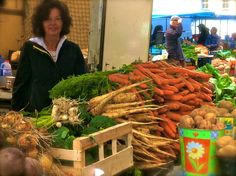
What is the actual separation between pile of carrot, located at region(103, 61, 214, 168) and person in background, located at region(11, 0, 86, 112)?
879mm

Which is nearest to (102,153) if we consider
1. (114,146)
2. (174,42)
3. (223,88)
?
(114,146)

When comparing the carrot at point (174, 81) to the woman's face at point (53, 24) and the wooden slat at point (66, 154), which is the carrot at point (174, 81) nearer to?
the woman's face at point (53, 24)

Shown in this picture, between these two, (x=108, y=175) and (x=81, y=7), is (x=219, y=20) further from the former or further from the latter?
(x=108, y=175)

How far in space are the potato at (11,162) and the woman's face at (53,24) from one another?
2.23 meters

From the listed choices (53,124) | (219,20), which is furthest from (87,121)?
(219,20)

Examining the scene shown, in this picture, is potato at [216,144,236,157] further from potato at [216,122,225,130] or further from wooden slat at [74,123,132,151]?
wooden slat at [74,123,132,151]

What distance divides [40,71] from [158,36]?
7.75 metres

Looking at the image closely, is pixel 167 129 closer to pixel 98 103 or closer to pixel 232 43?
pixel 98 103

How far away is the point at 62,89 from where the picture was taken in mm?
3020

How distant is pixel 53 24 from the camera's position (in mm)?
4000

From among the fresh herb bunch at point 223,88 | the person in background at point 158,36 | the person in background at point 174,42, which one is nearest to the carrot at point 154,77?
the fresh herb bunch at point 223,88

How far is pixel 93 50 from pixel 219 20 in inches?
442

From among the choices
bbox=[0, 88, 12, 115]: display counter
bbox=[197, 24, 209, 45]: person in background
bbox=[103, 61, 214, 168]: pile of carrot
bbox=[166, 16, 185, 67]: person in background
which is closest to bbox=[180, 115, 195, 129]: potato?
bbox=[103, 61, 214, 168]: pile of carrot

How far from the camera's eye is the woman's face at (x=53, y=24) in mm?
3980
